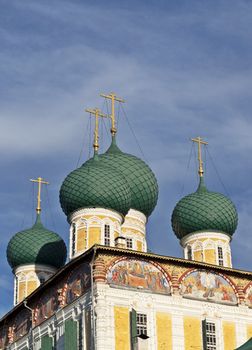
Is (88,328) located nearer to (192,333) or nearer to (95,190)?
(192,333)

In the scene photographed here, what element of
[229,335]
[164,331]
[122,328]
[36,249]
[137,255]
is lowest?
[122,328]

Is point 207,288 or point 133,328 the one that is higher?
point 207,288

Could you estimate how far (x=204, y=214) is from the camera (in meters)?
35.8

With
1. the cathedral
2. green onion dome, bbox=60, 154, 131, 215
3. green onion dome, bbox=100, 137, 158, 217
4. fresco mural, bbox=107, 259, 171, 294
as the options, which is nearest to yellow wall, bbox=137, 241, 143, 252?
the cathedral

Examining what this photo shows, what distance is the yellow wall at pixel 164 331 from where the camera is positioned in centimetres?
2900

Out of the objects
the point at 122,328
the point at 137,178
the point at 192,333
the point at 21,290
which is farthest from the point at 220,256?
the point at 21,290

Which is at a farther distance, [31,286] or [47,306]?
[31,286]

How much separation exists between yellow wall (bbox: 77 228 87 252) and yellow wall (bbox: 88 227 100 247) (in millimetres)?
217

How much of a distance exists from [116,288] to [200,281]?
340 cm

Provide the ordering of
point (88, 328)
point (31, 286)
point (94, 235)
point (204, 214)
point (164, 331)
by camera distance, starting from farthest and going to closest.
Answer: point (31, 286) < point (204, 214) < point (94, 235) < point (164, 331) < point (88, 328)

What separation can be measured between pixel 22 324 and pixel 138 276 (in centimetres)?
662

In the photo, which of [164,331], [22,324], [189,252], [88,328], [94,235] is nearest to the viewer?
[88,328]

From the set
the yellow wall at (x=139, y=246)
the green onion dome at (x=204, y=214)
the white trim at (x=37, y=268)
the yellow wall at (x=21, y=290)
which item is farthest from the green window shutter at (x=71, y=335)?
the yellow wall at (x=21, y=290)

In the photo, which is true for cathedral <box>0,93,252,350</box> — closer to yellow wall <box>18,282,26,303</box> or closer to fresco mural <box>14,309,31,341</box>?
fresco mural <box>14,309,31,341</box>
